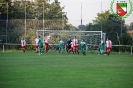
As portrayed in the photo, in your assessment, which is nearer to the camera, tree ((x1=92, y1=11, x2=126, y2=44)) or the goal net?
the goal net

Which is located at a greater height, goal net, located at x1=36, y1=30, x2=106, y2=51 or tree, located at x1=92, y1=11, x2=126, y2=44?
tree, located at x1=92, y1=11, x2=126, y2=44

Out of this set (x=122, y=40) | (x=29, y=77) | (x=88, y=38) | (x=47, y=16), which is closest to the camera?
(x=29, y=77)

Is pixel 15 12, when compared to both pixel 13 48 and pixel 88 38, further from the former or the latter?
pixel 88 38

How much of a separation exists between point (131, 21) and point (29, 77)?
99.8ft

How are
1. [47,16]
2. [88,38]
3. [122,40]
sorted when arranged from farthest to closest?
[47,16] → [88,38] → [122,40]

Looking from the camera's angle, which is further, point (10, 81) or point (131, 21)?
point (131, 21)

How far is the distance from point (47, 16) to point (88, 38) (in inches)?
257

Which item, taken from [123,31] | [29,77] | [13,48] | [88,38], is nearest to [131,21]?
[123,31]

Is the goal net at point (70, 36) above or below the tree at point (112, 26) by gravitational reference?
below

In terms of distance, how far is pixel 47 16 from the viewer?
4756 centimetres

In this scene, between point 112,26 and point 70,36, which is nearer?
point 112,26

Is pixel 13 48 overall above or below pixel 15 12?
below

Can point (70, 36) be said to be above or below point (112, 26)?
below

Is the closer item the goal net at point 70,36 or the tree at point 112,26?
the goal net at point 70,36
